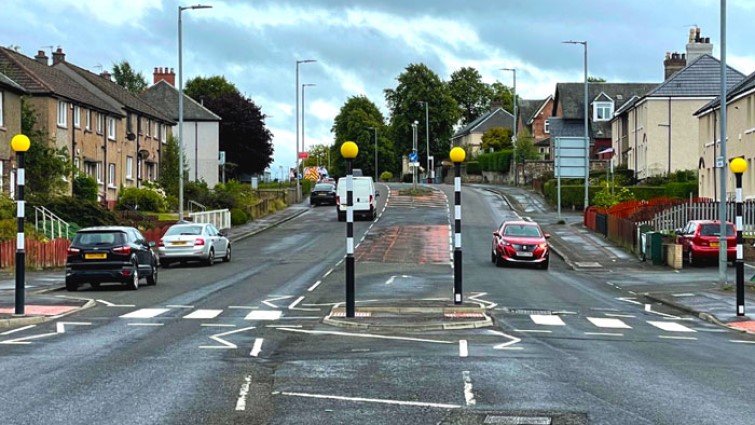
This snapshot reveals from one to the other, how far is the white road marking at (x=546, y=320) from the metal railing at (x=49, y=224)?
21.5m

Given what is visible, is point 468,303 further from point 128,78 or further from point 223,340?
point 128,78

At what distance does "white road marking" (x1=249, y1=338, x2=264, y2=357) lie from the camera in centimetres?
1475

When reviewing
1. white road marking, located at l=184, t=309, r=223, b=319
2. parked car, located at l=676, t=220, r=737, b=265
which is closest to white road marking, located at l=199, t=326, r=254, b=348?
white road marking, located at l=184, t=309, r=223, b=319

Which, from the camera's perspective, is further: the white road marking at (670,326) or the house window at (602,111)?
the house window at (602,111)

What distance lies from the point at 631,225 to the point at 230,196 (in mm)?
26311

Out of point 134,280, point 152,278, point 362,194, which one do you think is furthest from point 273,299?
point 362,194

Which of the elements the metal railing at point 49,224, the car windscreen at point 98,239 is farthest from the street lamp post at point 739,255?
the metal railing at point 49,224

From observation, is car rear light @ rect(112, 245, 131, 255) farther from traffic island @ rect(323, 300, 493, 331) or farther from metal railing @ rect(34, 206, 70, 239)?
metal railing @ rect(34, 206, 70, 239)

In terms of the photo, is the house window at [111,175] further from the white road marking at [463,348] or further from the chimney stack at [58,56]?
the white road marking at [463,348]

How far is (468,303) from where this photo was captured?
72.2ft

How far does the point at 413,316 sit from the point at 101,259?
10313 mm

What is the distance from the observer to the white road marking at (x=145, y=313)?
20.2 meters

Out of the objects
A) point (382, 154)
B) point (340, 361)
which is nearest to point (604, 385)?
point (340, 361)

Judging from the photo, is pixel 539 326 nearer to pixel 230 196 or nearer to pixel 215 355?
pixel 215 355
